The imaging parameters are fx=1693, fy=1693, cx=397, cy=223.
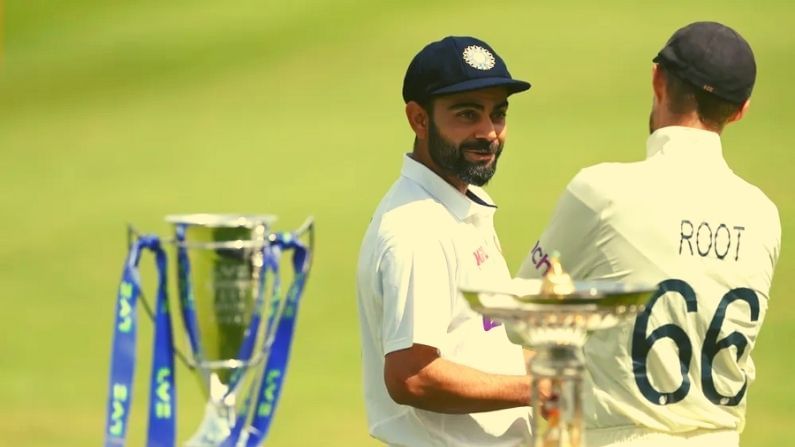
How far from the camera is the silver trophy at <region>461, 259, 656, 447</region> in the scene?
2754mm

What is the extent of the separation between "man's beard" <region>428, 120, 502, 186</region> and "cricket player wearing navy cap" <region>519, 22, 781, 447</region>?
315mm

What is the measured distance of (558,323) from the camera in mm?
2773

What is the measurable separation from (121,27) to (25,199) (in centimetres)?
289

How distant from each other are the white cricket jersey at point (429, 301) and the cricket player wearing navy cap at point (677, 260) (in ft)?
0.61

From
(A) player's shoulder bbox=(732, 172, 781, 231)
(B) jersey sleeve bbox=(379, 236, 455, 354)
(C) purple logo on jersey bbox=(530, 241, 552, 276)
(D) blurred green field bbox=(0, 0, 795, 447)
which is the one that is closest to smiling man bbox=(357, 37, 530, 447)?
(B) jersey sleeve bbox=(379, 236, 455, 354)

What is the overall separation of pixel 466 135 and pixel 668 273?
2.15 feet

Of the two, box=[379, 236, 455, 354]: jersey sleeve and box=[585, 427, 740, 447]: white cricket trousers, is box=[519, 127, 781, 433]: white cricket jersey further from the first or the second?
box=[379, 236, 455, 354]: jersey sleeve

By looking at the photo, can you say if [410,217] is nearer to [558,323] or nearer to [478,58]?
[478,58]

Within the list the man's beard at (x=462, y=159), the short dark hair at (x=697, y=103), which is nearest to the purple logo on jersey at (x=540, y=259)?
the man's beard at (x=462, y=159)

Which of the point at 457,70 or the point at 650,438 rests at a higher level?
the point at 457,70

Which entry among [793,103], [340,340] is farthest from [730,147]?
[340,340]

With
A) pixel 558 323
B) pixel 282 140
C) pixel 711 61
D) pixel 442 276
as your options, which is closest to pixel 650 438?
pixel 442 276

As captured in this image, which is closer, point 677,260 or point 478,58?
point 677,260

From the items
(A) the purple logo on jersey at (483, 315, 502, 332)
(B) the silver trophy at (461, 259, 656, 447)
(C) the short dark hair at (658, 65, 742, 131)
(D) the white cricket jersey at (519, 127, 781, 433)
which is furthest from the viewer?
(A) the purple logo on jersey at (483, 315, 502, 332)
